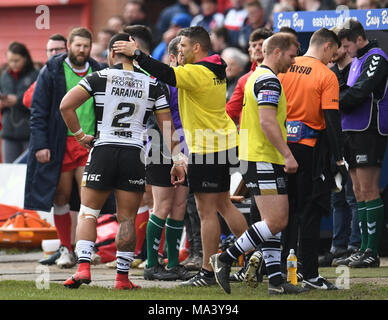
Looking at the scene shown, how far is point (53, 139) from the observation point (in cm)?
1050

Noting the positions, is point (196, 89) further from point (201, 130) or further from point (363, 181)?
point (363, 181)

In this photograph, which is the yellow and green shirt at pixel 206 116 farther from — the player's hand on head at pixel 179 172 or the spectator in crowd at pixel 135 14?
the spectator in crowd at pixel 135 14

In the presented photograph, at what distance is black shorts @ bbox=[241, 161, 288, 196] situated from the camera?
7.65 meters

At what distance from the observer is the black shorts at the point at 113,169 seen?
8078mm

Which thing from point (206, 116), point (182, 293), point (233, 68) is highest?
point (233, 68)

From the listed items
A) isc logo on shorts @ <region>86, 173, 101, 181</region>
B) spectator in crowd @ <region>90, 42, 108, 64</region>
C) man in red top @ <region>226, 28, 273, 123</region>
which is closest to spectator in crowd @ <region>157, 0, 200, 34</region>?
spectator in crowd @ <region>90, 42, 108, 64</region>

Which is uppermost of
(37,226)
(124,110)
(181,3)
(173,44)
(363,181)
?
(181,3)

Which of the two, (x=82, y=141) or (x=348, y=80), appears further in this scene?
(x=348, y=80)

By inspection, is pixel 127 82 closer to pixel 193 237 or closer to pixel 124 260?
pixel 124 260

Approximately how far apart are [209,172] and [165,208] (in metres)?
1.13

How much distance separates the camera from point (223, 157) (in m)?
8.47

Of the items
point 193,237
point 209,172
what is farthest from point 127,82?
point 193,237
